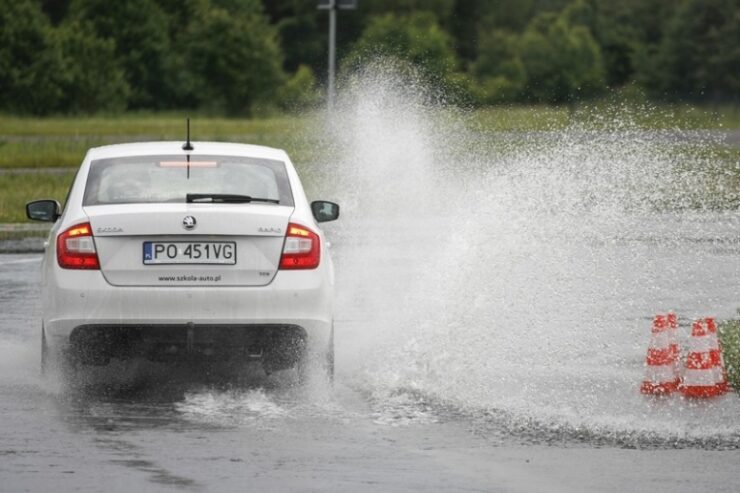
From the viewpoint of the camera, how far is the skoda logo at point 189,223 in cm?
969

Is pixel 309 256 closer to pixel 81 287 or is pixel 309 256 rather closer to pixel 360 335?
pixel 81 287

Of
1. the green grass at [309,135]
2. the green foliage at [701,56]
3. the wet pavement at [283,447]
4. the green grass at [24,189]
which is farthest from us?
the green foliage at [701,56]

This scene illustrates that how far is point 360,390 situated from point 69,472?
2839 mm

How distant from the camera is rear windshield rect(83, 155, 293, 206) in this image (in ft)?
33.4

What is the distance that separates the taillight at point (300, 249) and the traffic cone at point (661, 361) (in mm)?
1964

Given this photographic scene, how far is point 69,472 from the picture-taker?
25.3 ft

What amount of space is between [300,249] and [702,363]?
2.33m

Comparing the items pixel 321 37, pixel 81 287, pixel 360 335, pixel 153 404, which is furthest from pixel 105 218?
pixel 321 37

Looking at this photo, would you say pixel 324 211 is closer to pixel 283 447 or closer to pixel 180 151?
pixel 180 151

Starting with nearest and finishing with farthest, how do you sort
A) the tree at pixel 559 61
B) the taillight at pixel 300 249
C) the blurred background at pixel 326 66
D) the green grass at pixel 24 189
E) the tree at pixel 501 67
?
the taillight at pixel 300 249 → the green grass at pixel 24 189 → the blurred background at pixel 326 66 → the tree at pixel 559 61 → the tree at pixel 501 67

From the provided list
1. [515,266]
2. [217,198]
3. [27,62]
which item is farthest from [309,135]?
[27,62]

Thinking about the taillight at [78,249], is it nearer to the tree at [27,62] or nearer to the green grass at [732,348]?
the green grass at [732,348]

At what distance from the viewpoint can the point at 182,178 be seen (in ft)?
34.4

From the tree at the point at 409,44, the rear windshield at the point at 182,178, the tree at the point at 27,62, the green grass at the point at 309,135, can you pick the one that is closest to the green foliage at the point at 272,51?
the tree at the point at 27,62
